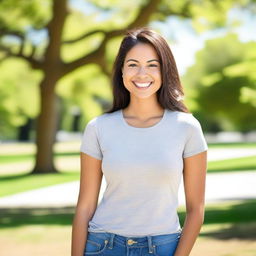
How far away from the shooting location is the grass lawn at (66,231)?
329 inches

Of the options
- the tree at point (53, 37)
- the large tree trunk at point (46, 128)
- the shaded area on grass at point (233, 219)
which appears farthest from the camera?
the large tree trunk at point (46, 128)

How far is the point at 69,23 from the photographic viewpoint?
3069 centimetres

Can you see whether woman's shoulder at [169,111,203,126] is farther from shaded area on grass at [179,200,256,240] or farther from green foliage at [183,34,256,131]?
green foliage at [183,34,256,131]

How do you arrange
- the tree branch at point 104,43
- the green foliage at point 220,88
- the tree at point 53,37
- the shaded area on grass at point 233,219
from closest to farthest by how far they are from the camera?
the shaded area on grass at point 233,219 → the tree branch at point 104,43 → the tree at point 53,37 → the green foliage at point 220,88

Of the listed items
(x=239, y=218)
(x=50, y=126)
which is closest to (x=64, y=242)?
(x=239, y=218)

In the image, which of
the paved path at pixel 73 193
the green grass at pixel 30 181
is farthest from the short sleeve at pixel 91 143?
the green grass at pixel 30 181

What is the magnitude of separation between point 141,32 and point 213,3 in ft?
74.5

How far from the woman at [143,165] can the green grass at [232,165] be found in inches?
872

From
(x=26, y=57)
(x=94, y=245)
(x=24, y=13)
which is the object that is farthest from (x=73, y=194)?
(x=94, y=245)

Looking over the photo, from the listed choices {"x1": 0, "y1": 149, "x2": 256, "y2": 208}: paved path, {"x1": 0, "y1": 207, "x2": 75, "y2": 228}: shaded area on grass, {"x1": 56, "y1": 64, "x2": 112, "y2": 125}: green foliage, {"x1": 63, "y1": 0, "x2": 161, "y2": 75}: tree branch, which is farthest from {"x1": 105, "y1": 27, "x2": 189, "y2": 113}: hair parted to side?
{"x1": 56, "y1": 64, "x2": 112, "y2": 125}: green foliage

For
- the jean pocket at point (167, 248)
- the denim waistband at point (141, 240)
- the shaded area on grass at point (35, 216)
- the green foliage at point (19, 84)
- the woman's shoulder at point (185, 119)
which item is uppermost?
the green foliage at point (19, 84)

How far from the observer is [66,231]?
33.5 ft

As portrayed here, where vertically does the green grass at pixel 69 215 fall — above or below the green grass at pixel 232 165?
below

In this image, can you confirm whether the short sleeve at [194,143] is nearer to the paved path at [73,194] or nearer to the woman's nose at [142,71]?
the woman's nose at [142,71]
